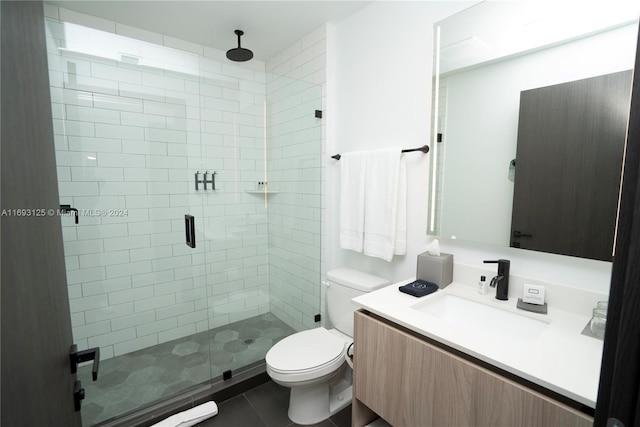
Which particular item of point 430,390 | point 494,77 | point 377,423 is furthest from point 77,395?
point 494,77

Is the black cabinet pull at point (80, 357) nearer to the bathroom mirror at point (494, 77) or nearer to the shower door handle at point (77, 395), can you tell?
the shower door handle at point (77, 395)

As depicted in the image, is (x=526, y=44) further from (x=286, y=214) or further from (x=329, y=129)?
(x=286, y=214)

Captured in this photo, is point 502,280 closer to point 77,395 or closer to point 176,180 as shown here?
point 77,395

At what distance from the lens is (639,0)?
3.14 feet

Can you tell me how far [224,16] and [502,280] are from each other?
239 cm

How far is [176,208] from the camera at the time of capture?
2244mm

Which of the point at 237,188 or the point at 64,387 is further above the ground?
the point at 237,188

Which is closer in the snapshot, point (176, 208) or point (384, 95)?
point (384, 95)

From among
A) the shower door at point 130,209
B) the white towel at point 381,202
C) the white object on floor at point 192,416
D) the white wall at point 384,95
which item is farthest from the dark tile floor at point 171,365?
the white towel at point 381,202

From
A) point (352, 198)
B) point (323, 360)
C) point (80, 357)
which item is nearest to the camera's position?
point (80, 357)

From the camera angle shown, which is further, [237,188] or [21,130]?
[237,188]

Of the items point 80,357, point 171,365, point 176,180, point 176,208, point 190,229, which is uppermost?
point 176,180

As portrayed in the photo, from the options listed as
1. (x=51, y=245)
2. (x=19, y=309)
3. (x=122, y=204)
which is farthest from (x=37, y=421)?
(x=122, y=204)

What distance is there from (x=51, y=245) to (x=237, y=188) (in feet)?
5.70
